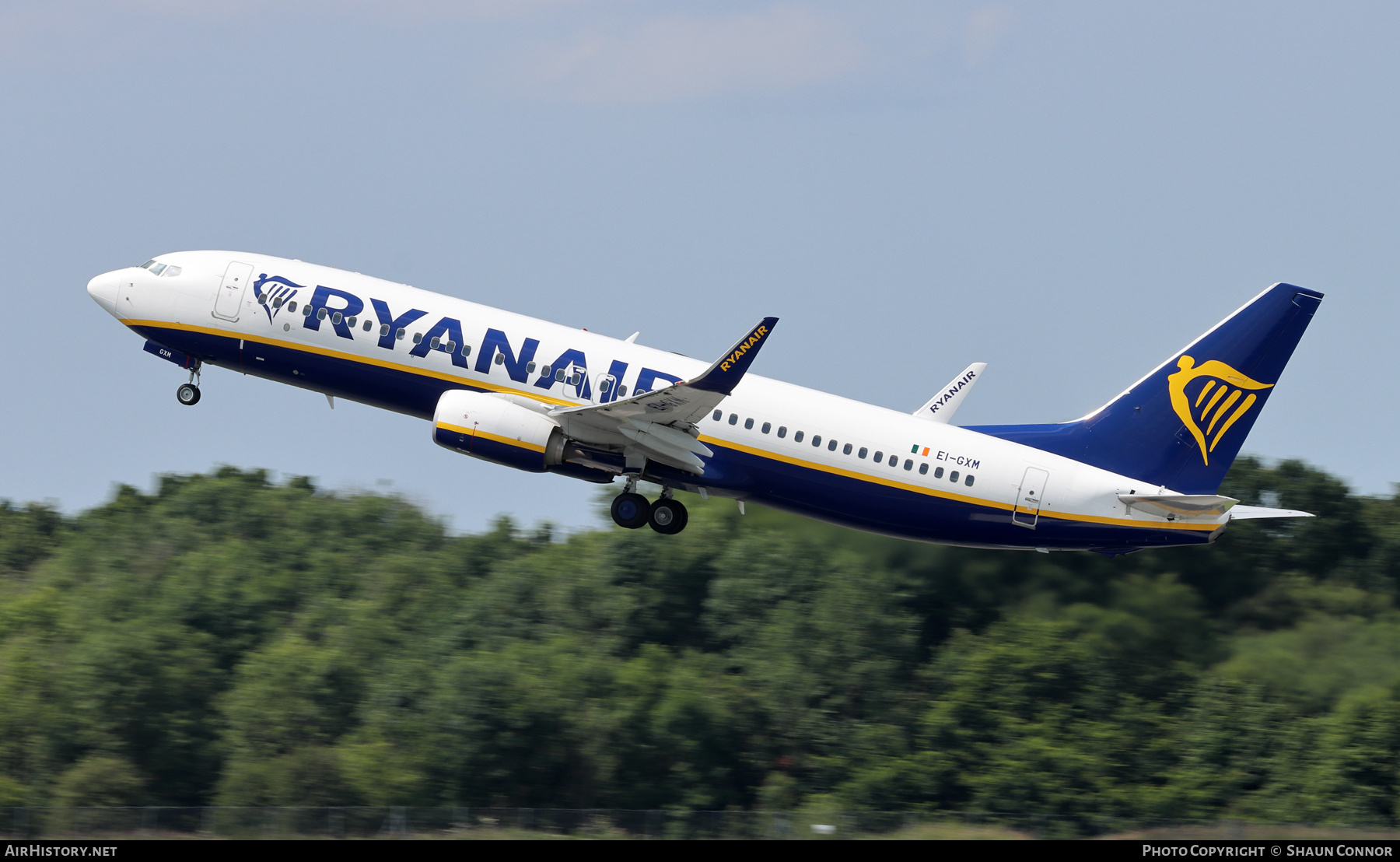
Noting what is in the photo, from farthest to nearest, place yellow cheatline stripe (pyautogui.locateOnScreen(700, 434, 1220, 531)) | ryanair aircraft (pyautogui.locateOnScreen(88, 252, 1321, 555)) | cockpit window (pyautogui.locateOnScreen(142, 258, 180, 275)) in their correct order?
1. cockpit window (pyautogui.locateOnScreen(142, 258, 180, 275))
2. yellow cheatline stripe (pyautogui.locateOnScreen(700, 434, 1220, 531))
3. ryanair aircraft (pyautogui.locateOnScreen(88, 252, 1321, 555))

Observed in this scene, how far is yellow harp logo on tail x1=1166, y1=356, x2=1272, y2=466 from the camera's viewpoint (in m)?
36.9

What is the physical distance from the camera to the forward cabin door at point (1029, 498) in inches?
1448

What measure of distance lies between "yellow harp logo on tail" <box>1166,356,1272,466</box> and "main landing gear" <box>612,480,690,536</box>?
41.7 feet

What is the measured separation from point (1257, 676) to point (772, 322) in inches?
903

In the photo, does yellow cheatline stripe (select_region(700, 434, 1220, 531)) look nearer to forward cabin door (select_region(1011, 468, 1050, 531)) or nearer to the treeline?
forward cabin door (select_region(1011, 468, 1050, 531))

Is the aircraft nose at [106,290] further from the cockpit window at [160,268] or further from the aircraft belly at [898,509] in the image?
the aircraft belly at [898,509]

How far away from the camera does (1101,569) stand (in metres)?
45.1

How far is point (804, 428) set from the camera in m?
36.9

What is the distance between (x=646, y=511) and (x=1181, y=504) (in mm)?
13033

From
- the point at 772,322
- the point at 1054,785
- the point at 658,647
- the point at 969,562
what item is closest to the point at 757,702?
the point at 658,647

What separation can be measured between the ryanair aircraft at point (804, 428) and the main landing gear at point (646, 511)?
87 cm

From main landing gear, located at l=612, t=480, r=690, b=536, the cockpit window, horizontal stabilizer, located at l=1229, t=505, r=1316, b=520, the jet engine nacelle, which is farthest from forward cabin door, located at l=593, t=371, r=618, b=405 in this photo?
horizontal stabilizer, located at l=1229, t=505, r=1316, b=520

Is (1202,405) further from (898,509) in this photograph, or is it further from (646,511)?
(646,511)

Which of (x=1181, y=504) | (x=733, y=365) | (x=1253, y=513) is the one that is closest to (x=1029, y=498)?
(x=1181, y=504)
